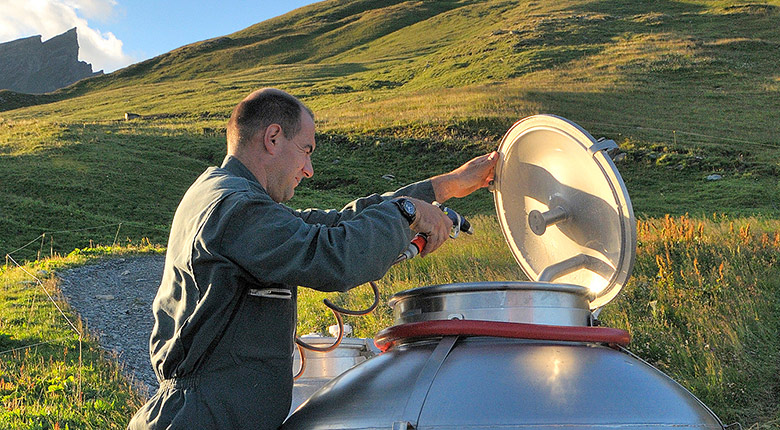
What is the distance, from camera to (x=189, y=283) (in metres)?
2.32

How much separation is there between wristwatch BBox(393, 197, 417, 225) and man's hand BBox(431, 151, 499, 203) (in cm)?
85

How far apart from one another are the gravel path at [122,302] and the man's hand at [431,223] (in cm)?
557

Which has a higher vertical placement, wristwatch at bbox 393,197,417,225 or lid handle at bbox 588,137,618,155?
lid handle at bbox 588,137,618,155

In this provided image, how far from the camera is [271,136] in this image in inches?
103

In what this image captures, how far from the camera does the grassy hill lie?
611 centimetres

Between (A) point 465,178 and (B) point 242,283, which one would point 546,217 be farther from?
(B) point 242,283

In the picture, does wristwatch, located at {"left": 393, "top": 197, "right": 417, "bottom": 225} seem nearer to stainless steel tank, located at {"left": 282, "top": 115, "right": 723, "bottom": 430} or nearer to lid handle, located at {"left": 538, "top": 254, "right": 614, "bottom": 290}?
stainless steel tank, located at {"left": 282, "top": 115, "right": 723, "bottom": 430}

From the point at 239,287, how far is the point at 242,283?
2cm

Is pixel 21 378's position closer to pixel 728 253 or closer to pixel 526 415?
pixel 526 415

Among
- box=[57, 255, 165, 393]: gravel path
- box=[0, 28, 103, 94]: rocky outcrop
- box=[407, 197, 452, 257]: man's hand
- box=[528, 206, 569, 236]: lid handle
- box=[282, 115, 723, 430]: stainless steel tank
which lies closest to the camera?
box=[282, 115, 723, 430]: stainless steel tank

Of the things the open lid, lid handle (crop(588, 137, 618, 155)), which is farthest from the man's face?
lid handle (crop(588, 137, 618, 155))

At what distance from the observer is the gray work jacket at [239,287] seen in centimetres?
215

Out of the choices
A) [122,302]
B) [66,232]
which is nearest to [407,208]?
[122,302]

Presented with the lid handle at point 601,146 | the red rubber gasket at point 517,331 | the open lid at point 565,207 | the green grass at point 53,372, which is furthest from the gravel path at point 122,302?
the lid handle at point 601,146
